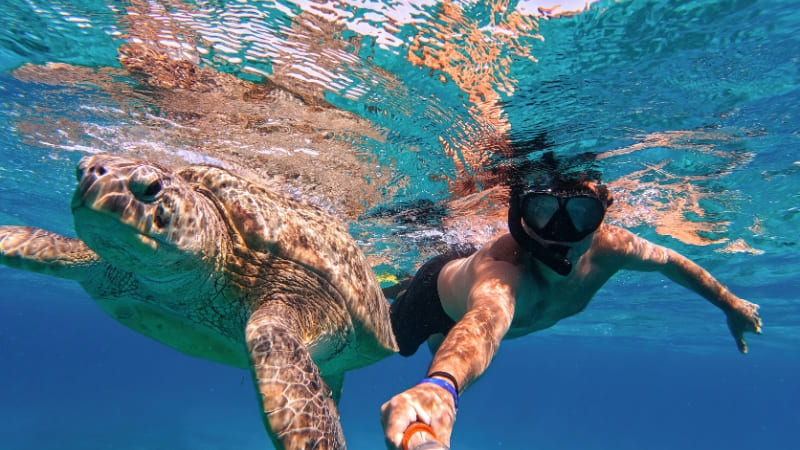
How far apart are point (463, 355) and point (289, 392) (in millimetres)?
1159

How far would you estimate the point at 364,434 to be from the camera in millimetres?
47250

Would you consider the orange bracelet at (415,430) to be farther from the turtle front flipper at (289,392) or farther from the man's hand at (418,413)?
the turtle front flipper at (289,392)

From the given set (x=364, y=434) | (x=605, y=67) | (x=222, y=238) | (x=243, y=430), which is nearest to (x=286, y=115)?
(x=222, y=238)

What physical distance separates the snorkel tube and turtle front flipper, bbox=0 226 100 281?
13.0 feet

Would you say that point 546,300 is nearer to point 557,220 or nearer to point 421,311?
point 557,220

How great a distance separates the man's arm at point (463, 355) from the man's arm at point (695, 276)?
1.94 metres

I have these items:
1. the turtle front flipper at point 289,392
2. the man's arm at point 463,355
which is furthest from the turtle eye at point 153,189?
the man's arm at point 463,355

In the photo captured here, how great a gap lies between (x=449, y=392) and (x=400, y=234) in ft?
35.4

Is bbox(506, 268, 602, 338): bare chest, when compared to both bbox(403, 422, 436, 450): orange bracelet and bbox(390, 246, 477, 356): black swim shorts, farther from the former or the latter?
bbox(403, 422, 436, 450): orange bracelet

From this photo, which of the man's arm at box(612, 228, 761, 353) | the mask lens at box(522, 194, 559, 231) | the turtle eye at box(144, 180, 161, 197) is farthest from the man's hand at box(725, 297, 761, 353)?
the turtle eye at box(144, 180, 161, 197)

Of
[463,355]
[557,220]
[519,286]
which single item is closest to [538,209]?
[557,220]

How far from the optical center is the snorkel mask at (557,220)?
12.8ft

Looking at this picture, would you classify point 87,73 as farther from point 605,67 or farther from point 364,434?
point 364,434

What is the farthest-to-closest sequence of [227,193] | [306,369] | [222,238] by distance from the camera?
1. [227,193]
2. [222,238]
3. [306,369]
